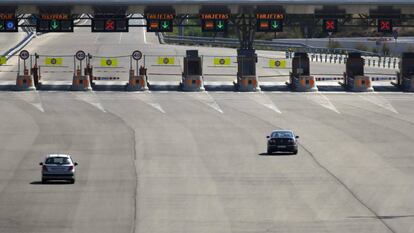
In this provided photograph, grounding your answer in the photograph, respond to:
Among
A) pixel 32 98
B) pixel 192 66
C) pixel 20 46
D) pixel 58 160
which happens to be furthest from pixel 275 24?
pixel 20 46

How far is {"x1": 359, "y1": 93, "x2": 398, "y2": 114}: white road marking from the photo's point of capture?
68.8 meters

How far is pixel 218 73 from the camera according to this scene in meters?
95.1

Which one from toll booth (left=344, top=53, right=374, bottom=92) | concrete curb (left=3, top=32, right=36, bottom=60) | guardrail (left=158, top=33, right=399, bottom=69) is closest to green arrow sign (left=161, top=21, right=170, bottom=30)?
toll booth (left=344, top=53, right=374, bottom=92)

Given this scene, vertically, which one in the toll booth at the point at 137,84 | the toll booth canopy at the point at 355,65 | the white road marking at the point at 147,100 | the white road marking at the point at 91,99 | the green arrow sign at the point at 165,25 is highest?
the green arrow sign at the point at 165,25

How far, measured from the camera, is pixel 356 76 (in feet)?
259

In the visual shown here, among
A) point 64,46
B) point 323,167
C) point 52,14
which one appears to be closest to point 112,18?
point 52,14

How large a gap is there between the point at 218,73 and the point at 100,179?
174 feet

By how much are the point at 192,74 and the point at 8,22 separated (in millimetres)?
11809

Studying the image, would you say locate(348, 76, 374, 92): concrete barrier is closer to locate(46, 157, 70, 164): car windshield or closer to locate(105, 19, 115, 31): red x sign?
locate(105, 19, 115, 31): red x sign

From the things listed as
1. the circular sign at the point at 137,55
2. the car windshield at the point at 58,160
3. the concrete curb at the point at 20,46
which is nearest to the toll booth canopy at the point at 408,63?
the circular sign at the point at 137,55

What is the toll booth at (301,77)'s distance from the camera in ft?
257

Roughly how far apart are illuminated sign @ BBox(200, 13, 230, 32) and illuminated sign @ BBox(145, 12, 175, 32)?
1823 mm

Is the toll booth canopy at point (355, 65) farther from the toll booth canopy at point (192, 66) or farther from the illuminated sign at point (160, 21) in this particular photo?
the illuminated sign at point (160, 21)

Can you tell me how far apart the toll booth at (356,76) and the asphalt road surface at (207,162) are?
1.69 m
